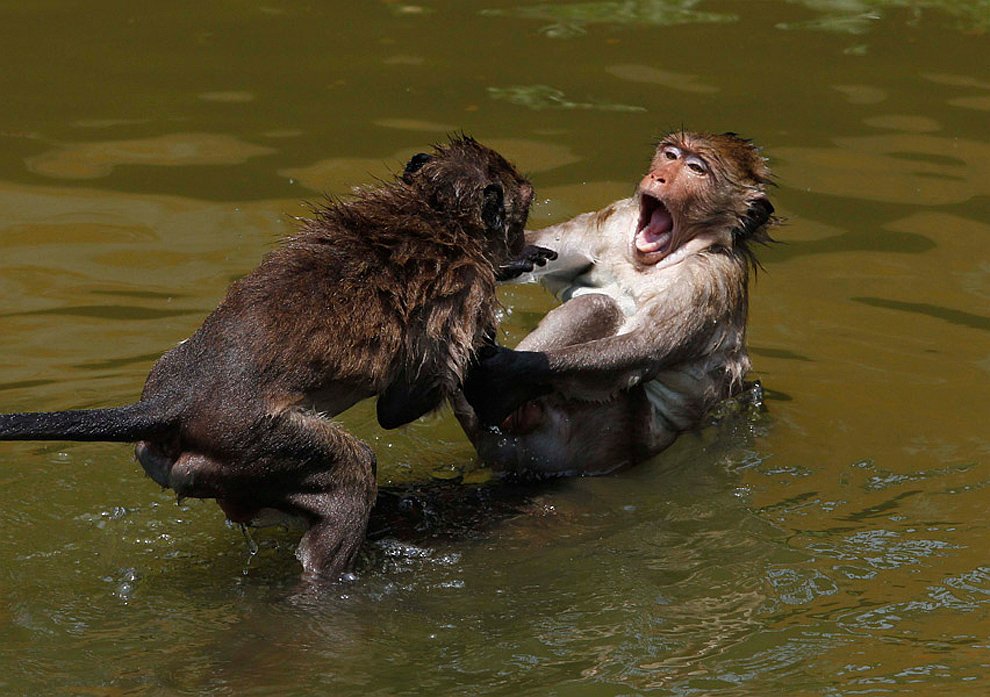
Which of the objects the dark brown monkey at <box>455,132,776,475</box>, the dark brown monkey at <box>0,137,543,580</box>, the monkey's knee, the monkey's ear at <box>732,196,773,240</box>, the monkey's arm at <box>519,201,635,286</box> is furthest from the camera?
the monkey's arm at <box>519,201,635,286</box>

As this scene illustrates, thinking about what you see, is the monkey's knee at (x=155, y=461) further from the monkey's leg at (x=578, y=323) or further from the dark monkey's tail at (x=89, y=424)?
the monkey's leg at (x=578, y=323)

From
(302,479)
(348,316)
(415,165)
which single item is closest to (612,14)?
(415,165)

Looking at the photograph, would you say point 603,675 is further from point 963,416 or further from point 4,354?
point 4,354

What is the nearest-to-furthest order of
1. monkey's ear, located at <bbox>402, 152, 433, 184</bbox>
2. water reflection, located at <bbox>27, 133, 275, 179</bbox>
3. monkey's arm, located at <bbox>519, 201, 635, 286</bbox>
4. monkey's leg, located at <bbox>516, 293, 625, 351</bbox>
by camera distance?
monkey's ear, located at <bbox>402, 152, 433, 184</bbox> < monkey's leg, located at <bbox>516, 293, 625, 351</bbox> < monkey's arm, located at <bbox>519, 201, 635, 286</bbox> < water reflection, located at <bbox>27, 133, 275, 179</bbox>

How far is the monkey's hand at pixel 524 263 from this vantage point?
281 inches

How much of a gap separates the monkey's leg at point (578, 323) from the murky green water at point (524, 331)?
666 millimetres

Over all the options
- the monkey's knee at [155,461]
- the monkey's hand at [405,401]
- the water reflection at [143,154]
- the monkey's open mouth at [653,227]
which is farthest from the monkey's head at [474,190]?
the water reflection at [143,154]

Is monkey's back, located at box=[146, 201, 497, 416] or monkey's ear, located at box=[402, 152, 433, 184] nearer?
monkey's back, located at box=[146, 201, 497, 416]

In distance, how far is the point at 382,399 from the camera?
6887mm

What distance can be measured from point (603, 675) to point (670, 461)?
226 cm

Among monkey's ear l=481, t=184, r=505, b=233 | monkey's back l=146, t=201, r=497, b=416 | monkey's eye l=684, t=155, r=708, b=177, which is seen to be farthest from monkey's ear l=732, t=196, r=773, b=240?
monkey's back l=146, t=201, r=497, b=416

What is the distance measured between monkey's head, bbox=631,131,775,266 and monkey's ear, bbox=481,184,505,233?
3.73 feet

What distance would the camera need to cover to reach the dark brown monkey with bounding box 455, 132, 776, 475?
7.54 metres

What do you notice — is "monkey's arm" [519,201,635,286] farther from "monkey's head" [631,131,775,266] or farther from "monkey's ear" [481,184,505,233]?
"monkey's ear" [481,184,505,233]
